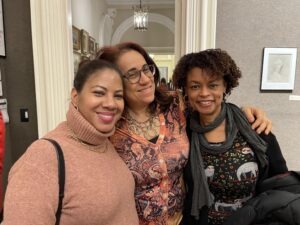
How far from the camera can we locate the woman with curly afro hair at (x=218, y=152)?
47.4 inches

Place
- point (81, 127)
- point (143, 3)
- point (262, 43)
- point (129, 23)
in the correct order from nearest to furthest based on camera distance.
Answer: point (81, 127), point (262, 43), point (143, 3), point (129, 23)

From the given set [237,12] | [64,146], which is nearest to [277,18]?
[237,12]

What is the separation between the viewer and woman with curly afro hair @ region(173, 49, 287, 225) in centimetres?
120

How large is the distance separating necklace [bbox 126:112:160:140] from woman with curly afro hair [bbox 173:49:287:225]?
0.64 ft

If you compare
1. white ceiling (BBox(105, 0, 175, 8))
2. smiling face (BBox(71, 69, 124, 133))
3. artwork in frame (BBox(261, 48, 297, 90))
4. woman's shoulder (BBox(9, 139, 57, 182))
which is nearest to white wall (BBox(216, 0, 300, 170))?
artwork in frame (BBox(261, 48, 297, 90))

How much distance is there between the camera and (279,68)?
2076mm

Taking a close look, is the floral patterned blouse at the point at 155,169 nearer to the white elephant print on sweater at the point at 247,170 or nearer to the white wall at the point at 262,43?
the white elephant print on sweater at the point at 247,170

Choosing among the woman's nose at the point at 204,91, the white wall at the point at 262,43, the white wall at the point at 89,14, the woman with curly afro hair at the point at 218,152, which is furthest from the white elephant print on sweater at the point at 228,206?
the white wall at the point at 89,14

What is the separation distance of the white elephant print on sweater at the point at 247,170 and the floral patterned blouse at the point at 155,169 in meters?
0.25

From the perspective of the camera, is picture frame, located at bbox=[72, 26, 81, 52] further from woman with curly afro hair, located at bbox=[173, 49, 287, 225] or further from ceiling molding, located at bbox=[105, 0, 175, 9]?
ceiling molding, located at bbox=[105, 0, 175, 9]

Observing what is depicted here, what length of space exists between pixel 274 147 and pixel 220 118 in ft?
0.92

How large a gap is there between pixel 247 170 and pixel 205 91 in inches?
16.2

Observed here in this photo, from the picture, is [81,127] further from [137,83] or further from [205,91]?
[205,91]

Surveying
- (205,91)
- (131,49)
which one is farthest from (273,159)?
(131,49)
